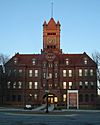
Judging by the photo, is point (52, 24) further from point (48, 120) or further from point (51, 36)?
point (48, 120)

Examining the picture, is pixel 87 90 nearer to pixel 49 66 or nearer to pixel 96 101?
pixel 96 101

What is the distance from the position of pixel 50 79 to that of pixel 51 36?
1980cm

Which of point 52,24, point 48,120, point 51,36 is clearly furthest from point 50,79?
point 48,120

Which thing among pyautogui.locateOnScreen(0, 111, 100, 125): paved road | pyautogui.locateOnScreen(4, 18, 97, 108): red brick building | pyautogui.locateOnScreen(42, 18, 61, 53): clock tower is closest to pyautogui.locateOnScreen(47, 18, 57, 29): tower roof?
pyautogui.locateOnScreen(42, 18, 61, 53): clock tower

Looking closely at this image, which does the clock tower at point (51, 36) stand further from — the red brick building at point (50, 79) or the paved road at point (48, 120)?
the paved road at point (48, 120)

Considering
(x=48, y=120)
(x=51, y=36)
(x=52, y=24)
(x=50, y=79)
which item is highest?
(x=52, y=24)

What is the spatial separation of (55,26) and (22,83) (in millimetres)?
26359

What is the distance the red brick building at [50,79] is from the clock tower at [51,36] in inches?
350

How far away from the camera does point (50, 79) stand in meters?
98.8

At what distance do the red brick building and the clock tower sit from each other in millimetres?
8899

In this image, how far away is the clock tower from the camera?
4357 inches

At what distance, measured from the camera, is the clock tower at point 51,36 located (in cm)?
11067

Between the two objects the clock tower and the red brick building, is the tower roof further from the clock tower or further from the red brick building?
the red brick building

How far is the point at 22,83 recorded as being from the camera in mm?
99062
